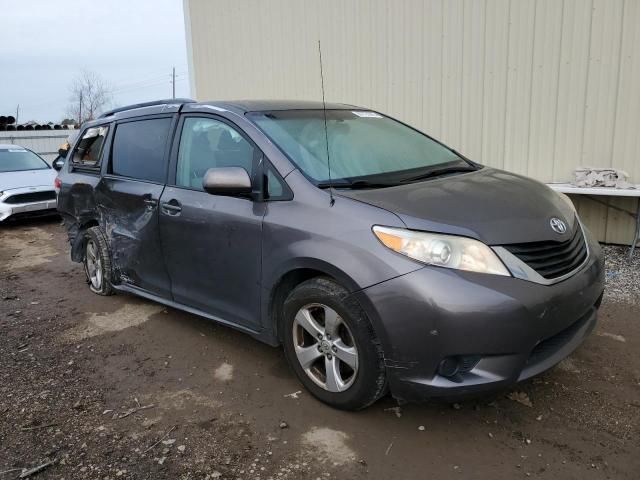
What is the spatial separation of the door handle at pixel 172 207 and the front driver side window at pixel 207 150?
0.46 ft

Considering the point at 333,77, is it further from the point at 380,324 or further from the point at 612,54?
the point at 380,324

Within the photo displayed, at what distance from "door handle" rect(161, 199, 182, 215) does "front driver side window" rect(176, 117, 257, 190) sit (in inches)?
5.6

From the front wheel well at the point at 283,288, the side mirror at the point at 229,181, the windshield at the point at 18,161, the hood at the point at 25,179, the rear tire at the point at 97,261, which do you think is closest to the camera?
the front wheel well at the point at 283,288

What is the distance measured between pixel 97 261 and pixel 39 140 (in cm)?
1533

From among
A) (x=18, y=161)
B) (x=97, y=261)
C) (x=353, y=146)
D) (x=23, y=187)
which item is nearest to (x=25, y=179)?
(x=23, y=187)

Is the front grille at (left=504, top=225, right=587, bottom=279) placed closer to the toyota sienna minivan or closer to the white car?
the toyota sienna minivan

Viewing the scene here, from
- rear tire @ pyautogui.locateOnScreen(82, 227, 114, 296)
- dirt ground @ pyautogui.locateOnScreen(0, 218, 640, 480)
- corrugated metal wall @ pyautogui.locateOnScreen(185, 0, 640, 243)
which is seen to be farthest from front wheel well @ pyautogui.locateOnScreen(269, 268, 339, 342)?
corrugated metal wall @ pyautogui.locateOnScreen(185, 0, 640, 243)

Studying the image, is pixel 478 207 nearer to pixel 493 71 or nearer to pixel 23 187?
pixel 493 71

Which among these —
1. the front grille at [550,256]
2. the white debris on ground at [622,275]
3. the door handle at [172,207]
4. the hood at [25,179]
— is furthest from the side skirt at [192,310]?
the hood at [25,179]

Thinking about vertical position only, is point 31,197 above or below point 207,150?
below

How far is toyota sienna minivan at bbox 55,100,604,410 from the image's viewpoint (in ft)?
8.47

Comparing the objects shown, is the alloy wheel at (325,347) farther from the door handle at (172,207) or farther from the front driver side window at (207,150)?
the door handle at (172,207)

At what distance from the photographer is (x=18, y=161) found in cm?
1070

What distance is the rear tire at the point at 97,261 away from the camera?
493cm
